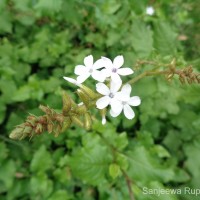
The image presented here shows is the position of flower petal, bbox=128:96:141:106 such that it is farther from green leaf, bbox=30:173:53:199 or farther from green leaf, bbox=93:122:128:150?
green leaf, bbox=30:173:53:199

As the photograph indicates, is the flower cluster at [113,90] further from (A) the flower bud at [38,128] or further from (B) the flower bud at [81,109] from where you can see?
(A) the flower bud at [38,128]

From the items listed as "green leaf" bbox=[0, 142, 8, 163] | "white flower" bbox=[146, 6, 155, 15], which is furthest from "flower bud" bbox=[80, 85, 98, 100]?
"white flower" bbox=[146, 6, 155, 15]

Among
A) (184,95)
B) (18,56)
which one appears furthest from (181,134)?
(18,56)

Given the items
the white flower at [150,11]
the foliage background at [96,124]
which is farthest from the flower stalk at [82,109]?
the white flower at [150,11]

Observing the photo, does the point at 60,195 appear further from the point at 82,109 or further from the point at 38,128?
the point at 38,128

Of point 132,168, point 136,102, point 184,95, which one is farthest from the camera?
point 184,95

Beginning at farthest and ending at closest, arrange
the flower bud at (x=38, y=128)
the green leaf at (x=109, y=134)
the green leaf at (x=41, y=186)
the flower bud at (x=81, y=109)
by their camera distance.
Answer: the green leaf at (x=41, y=186), the green leaf at (x=109, y=134), the flower bud at (x=81, y=109), the flower bud at (x=38, y=128)

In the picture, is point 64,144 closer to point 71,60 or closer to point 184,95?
point 71,60
